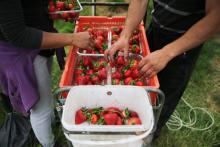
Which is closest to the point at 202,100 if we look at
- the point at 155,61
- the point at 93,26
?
the point at 93,26

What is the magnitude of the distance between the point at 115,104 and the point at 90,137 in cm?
28

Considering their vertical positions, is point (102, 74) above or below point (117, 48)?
below

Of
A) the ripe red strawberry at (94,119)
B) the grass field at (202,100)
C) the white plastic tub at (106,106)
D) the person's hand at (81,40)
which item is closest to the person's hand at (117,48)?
the person's hand at (81,40)

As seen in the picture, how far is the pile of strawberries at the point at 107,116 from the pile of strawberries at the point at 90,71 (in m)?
0.24

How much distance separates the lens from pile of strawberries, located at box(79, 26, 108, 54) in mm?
1995

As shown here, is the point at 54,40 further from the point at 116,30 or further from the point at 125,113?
the point at 116,30

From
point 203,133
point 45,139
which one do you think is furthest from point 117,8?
point 45,139

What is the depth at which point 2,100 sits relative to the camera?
99.0 inches

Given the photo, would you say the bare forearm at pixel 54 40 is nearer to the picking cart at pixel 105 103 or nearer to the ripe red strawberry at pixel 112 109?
the picking cart at pixel 105 103

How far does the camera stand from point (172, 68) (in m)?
1.99

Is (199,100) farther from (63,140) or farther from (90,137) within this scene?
(90,137)

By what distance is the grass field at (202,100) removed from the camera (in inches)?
102

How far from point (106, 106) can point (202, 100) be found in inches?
67.5

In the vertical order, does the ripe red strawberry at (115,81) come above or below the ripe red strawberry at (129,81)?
below
